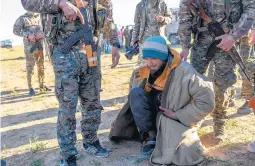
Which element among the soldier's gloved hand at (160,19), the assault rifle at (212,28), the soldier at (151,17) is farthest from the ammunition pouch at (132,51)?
the assault rifle at (212,28)

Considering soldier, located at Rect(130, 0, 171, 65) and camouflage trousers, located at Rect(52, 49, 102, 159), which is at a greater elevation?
soldier, located at Rect(130, 0, 171, 65)

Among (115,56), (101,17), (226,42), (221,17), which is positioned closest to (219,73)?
(226,42)

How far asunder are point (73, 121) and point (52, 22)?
1.03 meters

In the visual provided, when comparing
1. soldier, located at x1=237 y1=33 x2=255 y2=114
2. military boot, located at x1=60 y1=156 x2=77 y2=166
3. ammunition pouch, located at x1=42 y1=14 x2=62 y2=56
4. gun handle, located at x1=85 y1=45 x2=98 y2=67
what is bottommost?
military boot, located at x1=60 y1=156 x2=77 y2=166

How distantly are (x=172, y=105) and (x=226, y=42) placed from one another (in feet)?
2.98

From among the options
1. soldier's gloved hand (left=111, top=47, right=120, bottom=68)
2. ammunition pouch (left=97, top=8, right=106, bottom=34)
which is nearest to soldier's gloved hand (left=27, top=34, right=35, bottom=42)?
soldier's gloved hand (left=111, top=47, right=120, bottom=68)

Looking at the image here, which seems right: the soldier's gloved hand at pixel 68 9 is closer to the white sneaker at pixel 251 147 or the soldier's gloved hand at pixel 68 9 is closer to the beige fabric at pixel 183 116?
the beige fabric at pixel 183 116

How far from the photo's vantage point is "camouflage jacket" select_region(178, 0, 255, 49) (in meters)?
3.54

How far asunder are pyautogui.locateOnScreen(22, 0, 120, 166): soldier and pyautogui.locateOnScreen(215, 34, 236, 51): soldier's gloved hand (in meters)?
1.32

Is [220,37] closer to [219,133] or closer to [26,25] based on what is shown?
[219,133]

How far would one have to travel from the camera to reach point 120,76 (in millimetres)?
10422

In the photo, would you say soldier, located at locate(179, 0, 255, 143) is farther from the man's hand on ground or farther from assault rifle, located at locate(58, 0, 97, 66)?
assault rifle, located at locate(58, 0, 97, 66)

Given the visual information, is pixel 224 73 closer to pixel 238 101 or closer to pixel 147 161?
pixel 147 161

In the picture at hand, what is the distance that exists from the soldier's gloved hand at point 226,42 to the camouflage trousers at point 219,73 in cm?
24
